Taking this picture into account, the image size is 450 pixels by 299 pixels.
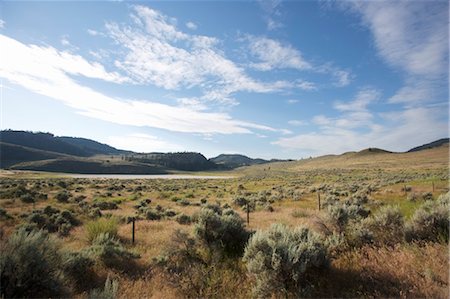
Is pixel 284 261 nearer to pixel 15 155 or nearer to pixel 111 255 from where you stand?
pixel 111 255

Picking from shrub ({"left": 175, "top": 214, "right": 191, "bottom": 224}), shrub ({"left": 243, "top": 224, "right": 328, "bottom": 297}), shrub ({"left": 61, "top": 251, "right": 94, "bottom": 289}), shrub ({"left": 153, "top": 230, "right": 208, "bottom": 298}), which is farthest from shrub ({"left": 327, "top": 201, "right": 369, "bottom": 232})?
shrub ({"left": 175, "top": 214, "right": 191, "bottom": 224})

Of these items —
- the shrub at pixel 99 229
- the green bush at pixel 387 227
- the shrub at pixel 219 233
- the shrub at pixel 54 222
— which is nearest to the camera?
the green bush at pixel 387 227

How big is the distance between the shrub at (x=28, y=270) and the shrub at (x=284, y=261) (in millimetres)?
3757

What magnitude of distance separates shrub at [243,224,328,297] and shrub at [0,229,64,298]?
12.3ft

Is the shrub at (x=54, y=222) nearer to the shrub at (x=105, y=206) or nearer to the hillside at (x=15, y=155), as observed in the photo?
the shrub at (x=105, y=206)

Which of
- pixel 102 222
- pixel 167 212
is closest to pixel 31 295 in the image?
pixel 102 222

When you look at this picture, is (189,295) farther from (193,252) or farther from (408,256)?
(408,256)

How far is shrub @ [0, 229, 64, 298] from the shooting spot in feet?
14.4

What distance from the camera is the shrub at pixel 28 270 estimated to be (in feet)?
14.4

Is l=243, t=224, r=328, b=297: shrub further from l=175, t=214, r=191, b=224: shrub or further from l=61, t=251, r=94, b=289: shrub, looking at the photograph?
l=175, t=214, r=191, b=224: shrub

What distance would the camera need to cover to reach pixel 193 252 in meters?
8.53

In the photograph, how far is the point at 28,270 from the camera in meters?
4.63

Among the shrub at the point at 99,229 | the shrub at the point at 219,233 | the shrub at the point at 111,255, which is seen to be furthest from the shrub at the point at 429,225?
the shrub at the point at 99,229

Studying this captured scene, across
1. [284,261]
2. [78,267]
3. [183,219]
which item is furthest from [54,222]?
[284,261]
